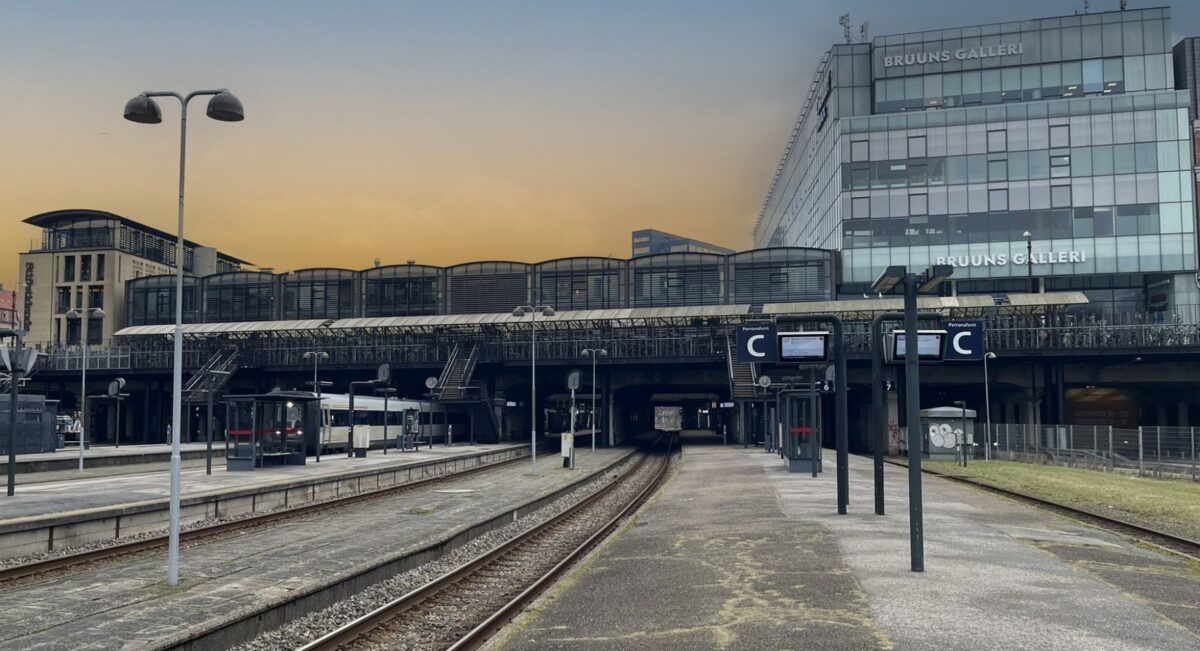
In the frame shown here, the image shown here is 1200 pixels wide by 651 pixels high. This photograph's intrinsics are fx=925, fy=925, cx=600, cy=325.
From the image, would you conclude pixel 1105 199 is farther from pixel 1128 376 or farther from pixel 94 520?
pixel 94 520

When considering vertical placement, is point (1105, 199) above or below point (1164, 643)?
above

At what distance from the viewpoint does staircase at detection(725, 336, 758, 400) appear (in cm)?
6293

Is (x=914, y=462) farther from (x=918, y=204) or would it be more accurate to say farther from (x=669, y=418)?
(x=669, y=418)

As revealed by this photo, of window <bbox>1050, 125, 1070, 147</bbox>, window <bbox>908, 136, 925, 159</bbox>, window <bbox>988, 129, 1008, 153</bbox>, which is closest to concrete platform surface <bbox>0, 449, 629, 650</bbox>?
window <bbox>908, 136, 925, 159</bbox>

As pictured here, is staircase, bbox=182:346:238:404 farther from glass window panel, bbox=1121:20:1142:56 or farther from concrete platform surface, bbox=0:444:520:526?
glass window panel, bbox=1121:20:1142:56

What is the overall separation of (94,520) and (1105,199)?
76524mm

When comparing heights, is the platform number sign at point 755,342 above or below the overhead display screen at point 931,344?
above

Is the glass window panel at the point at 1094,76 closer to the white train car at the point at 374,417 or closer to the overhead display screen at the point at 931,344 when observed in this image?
the white train car at the point at 374,417

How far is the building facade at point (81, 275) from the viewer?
90062mm

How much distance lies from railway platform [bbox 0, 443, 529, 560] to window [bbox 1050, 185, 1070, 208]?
57.8 m

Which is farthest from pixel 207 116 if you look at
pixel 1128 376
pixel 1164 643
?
pixel 1128 376

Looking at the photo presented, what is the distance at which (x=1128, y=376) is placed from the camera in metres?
63.3

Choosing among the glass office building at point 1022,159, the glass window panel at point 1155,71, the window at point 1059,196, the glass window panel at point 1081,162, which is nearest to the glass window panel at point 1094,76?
the glass office building at point 1022,159

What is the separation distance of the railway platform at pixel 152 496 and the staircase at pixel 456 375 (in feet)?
81.4
